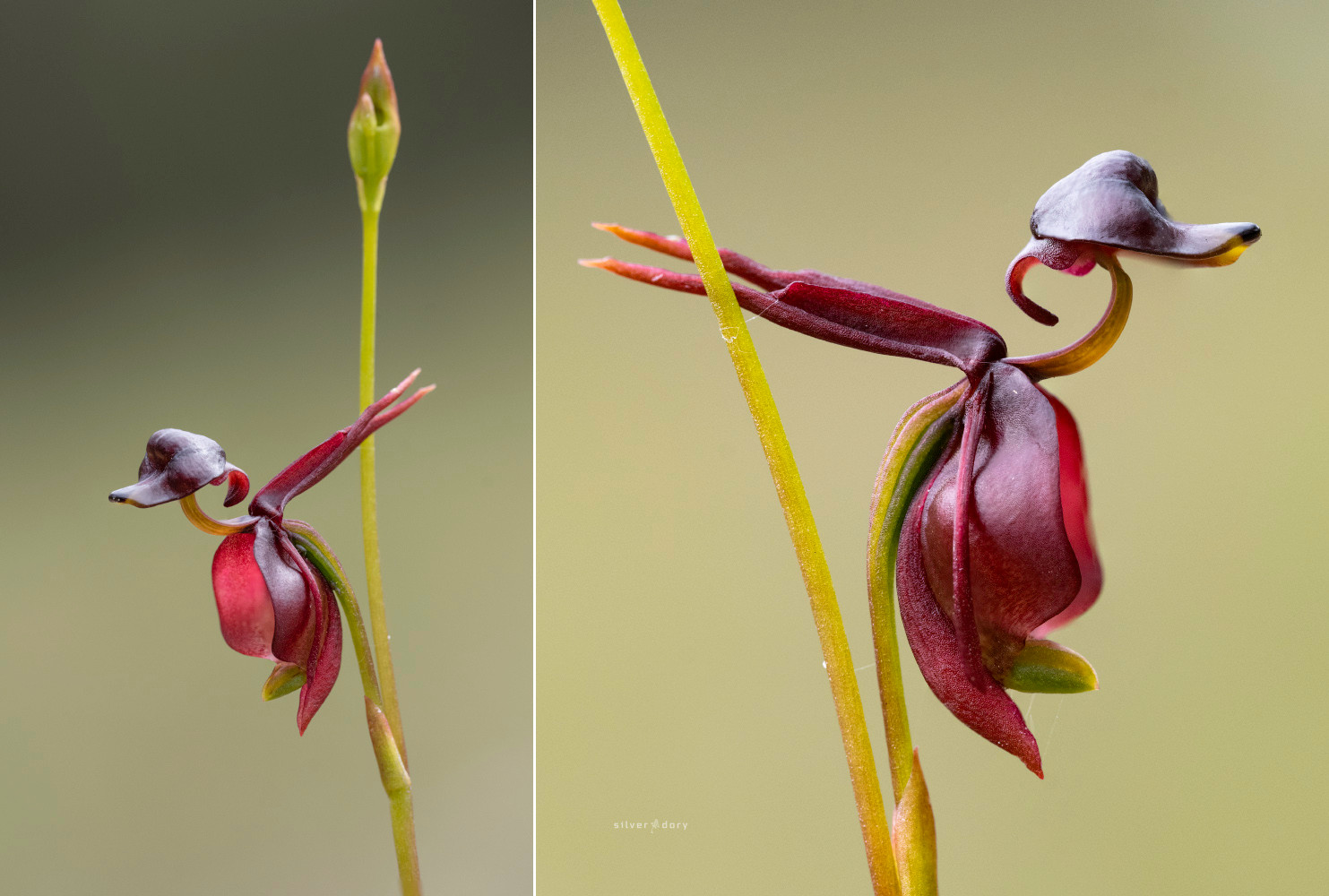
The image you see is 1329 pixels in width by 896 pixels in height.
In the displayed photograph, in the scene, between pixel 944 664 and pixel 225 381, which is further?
pixel 225 381

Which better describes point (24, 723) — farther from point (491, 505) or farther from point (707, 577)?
point (707, 577)

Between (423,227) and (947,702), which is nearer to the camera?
(947,702)

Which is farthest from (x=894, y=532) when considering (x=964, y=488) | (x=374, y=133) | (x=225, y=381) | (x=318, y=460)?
(x=225, y=381)

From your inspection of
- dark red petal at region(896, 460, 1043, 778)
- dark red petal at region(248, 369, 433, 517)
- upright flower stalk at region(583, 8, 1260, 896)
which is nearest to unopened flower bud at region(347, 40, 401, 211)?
dark red petal at region(248, 369, 433, 517)

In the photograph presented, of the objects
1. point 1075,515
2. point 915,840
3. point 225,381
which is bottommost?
point 915,840

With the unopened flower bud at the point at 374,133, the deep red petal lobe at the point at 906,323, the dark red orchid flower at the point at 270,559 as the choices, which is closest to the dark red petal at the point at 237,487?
the dark red orchid flower at the point at 270,559

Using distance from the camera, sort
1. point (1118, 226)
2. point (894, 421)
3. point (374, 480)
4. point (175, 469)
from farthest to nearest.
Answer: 1. point (894, 421)
2. point (374, 480)
3. point (175, 469)
4. point (1118, 226)

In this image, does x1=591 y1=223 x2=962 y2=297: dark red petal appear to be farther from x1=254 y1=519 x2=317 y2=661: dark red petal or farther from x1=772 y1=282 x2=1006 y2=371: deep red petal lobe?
x1=254 y1=519 x2=317 y2=661: dark red petal

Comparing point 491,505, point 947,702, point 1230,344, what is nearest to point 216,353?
point 491,505

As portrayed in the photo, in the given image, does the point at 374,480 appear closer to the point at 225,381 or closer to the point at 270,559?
the point at 270,559
